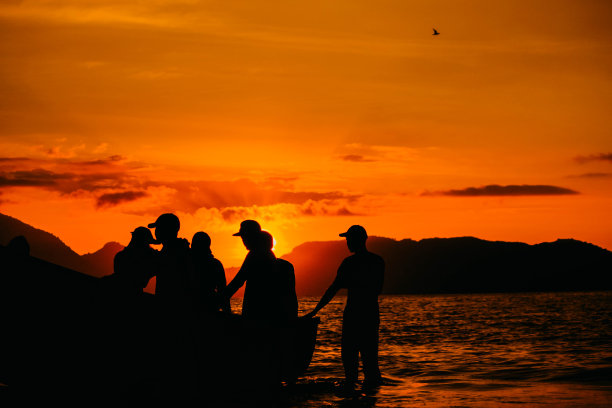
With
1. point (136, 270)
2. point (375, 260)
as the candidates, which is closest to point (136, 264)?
point (136, 270)

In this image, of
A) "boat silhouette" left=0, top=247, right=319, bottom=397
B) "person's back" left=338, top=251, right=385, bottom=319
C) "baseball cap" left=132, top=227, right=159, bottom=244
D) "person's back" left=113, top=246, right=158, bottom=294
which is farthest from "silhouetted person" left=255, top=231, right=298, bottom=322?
"baseball cap" left=132, top=227, right=159, bottom=244

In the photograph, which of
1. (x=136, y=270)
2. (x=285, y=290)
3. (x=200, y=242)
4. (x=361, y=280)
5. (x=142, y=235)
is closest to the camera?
(x=136, y=270)

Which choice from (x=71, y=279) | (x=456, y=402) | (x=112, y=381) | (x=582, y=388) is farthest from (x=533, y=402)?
(x=71, y=279)

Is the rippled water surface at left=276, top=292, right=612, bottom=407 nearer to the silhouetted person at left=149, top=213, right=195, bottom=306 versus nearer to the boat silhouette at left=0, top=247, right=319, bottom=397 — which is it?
the boat silhouette at left=0, top=247, right=319, bottom=397

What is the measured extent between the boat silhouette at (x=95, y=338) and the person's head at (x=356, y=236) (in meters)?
2.10

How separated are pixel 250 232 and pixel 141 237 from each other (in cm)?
164

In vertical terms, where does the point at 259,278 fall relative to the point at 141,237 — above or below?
below

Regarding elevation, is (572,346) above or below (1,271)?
below

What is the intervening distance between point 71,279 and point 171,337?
4.63ft

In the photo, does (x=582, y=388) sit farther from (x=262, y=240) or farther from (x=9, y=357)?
(x=9, y=357)

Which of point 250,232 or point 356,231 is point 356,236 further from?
point 250,232

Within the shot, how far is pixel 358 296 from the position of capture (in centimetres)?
1117

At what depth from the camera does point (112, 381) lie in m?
9.59

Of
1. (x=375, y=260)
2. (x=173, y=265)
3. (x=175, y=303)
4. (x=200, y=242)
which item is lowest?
(x=175, y=303)
